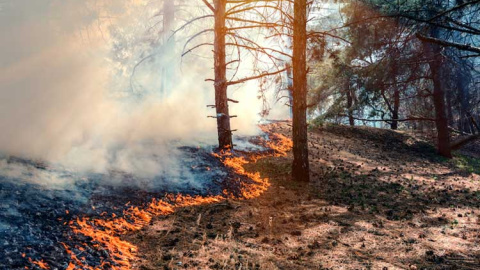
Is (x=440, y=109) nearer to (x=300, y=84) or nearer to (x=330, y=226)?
(x=300, y=84)

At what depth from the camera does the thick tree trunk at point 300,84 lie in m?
9.38

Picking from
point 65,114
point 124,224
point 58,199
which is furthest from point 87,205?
point 65,114

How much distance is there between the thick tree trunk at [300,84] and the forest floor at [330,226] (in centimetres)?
73

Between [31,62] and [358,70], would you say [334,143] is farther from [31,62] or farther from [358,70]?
[31,62]

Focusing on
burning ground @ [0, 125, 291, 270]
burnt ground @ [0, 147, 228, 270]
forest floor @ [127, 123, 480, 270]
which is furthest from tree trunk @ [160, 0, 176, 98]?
burnt ground @ [0, 147, 228, 270]

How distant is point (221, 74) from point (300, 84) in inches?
111

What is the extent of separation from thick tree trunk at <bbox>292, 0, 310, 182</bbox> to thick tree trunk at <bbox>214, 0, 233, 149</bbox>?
8.05 ft

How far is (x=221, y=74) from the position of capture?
1093 centimetres

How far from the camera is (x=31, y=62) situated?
8.86 metres

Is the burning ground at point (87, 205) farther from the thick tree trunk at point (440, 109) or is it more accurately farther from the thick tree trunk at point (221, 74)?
the thick tree trunk at point (440, 109)

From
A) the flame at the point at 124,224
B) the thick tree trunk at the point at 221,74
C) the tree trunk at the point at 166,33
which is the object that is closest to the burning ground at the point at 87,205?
the flame at the point at 124,224

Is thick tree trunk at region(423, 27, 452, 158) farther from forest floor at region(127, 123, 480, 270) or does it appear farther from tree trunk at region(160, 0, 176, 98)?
tree trunk at region(160, 0, 176, 98)

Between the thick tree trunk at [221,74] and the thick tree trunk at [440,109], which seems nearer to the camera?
the thick tree trunk at [221,74]

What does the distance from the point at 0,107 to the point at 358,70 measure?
1532 centimetres
